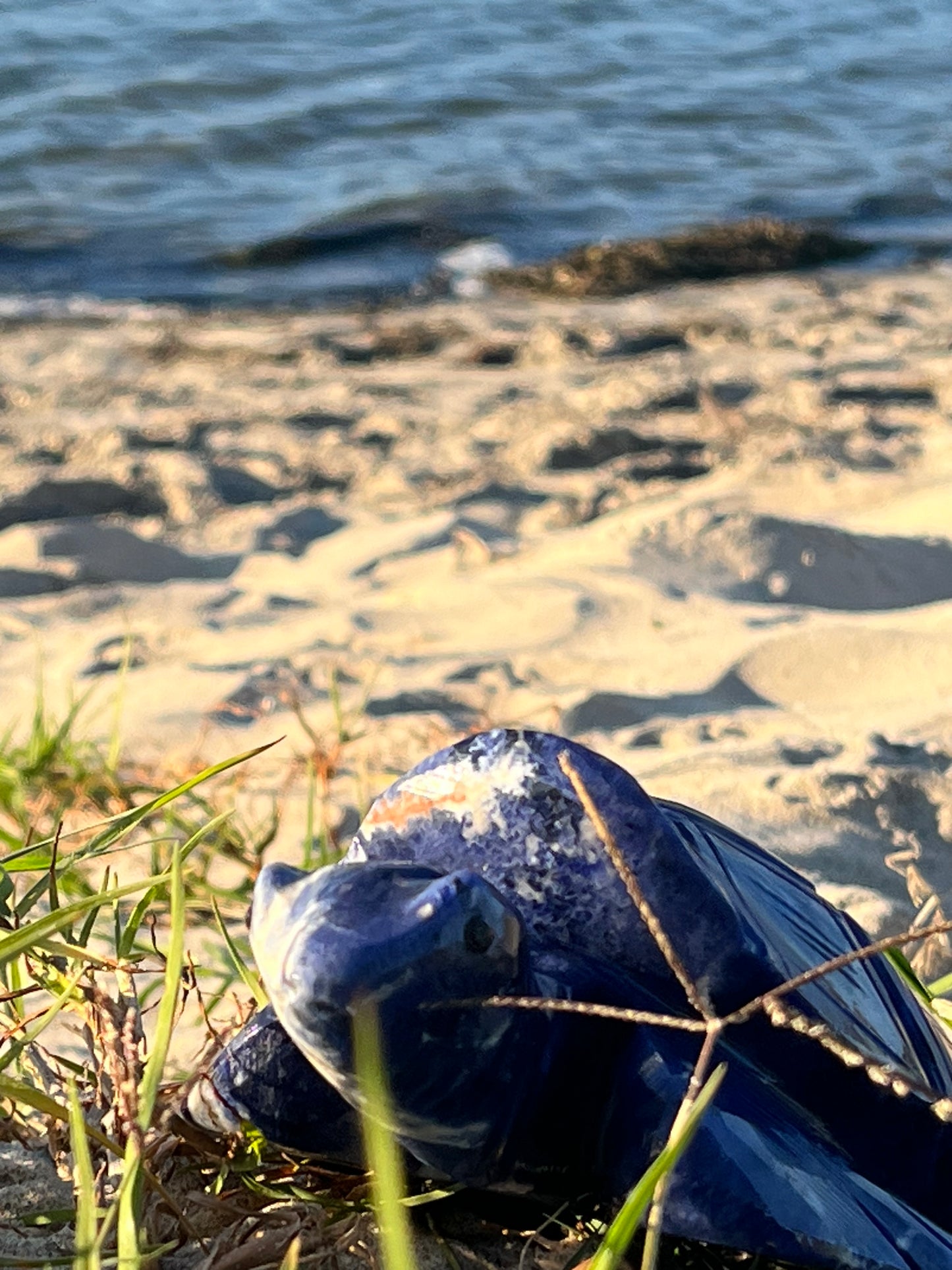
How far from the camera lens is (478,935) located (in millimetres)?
1076

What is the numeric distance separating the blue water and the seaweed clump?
46 cm

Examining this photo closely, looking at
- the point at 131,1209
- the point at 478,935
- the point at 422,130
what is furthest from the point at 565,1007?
the point at 422,130

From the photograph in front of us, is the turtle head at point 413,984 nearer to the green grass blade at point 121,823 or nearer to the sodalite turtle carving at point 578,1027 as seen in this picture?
the sodalite turtle carving at point 578,1027

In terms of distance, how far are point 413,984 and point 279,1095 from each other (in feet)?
0.76

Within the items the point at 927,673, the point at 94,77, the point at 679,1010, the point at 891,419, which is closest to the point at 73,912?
→ the point at 679,1010

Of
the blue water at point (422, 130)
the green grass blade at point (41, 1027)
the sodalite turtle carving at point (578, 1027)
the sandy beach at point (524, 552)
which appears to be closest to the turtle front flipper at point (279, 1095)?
the sodalite turtle carving at point (578, 1027)

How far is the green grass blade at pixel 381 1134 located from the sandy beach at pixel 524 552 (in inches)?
46.2

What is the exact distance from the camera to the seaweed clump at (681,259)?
26.1 ft

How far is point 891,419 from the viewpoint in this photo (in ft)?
17.4

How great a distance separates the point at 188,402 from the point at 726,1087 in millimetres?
5147

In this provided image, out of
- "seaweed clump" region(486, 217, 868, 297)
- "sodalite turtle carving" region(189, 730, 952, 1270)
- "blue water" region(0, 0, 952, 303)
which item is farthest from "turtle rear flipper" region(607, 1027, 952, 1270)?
"blue water" region(0, 0, 952, 303)

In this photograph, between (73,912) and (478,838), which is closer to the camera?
(73,912)

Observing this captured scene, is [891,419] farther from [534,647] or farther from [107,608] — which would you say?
[107,608]

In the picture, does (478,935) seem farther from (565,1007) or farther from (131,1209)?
(131,1209)
